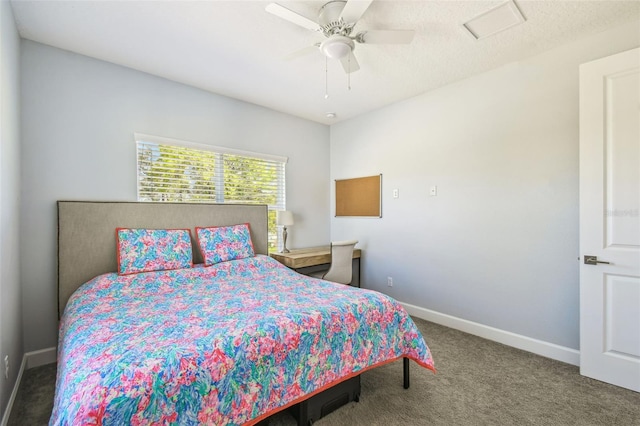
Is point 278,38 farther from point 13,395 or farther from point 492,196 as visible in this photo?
point 13,395

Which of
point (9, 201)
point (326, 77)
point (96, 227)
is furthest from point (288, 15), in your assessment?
point (96, 227)

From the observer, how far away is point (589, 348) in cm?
217

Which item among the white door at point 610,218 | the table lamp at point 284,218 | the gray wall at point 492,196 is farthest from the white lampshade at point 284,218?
the white door at point 610,218

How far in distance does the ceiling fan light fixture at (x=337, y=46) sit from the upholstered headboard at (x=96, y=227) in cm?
206

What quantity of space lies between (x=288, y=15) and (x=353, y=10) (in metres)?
0.40

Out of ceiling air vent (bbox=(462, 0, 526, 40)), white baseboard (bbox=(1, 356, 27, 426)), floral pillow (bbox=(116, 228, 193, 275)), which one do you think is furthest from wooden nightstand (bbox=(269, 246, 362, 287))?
ceiling air vent (bbox=(462, 0, 526, 40))

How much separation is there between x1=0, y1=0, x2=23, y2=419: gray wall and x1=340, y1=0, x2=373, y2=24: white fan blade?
2015 mm

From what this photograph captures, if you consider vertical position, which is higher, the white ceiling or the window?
the white ceiling

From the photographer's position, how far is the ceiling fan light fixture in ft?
6.57

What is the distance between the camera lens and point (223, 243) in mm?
3020

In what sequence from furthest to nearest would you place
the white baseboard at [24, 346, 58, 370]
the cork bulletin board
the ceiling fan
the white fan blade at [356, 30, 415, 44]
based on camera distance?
the cork bulletin board → the white baseboard at [24, 346, 58, 370] → the white fan blade at [356, 30, 415, 44] → the ceiling fan

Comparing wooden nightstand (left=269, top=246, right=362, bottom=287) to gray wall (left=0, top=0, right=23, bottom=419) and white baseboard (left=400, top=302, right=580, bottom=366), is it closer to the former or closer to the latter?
white baseboard (left=400, top=302, right=580, bottom=366)

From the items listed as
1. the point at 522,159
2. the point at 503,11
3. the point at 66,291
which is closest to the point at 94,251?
the point at 66,291

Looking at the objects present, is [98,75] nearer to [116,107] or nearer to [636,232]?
[116,107]
